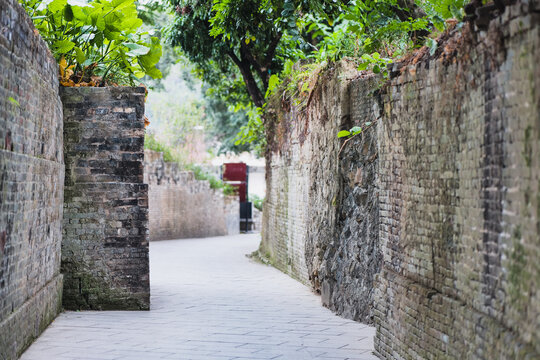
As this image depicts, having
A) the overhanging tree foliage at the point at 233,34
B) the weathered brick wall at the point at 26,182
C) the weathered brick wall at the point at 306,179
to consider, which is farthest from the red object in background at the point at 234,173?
the weathered brick wall at the point at 26,182

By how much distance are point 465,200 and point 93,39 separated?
5.73 metres

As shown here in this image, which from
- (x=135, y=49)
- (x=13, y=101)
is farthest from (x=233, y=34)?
(x=13, y=101)

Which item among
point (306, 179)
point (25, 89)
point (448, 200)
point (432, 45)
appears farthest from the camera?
point (306, 179)

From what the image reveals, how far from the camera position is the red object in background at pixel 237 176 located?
24.7 metres

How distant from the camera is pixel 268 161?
49.6 ft

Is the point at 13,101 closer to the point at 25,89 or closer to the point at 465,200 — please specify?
the point at 25,89

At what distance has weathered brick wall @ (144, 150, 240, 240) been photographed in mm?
19906

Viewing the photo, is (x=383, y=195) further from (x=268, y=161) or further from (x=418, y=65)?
(x=268, y=161)

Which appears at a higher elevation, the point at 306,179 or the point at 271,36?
the point at 271,36

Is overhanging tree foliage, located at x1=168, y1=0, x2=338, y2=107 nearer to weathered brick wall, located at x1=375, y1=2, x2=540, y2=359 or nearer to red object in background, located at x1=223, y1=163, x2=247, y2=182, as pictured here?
weathered brick wall, located at x1=375, y1=2, x2=540, y2=359

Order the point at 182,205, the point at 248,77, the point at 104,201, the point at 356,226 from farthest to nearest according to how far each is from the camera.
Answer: the point at 182,205
the point at 248,77
the point at 104,201
the point at 356,226

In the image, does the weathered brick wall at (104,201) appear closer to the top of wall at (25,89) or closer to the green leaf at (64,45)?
the green leaf at (64,45)

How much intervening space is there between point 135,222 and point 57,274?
1.14 metres

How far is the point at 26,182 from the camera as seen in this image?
634 centimetres
